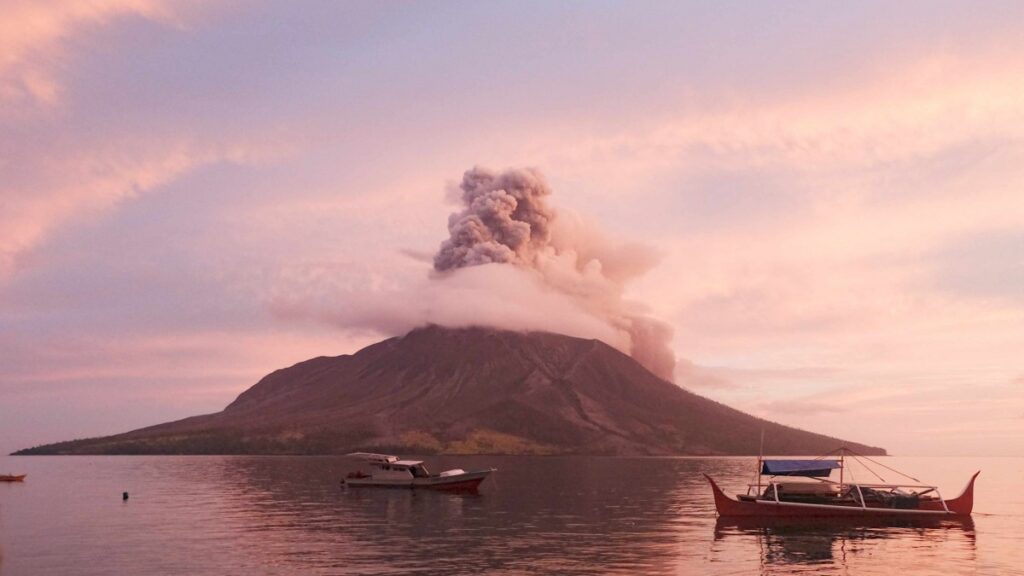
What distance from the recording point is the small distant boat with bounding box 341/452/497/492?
11050 cm

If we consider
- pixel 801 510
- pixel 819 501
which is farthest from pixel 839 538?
pixel 819 501

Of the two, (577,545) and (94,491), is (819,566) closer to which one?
(577,545)

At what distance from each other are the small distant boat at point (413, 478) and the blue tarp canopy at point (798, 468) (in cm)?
3792

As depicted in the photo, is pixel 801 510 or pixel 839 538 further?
pixel 801 510

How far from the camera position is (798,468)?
8219 cm

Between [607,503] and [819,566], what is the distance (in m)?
46.0

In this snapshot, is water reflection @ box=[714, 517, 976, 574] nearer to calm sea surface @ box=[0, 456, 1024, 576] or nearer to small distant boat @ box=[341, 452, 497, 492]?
calm sea surface @ box=[0, 456, 1024, 576]

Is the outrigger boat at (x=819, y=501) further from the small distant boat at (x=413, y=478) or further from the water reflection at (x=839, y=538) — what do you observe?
the small distant boat at (x=413, y=478)

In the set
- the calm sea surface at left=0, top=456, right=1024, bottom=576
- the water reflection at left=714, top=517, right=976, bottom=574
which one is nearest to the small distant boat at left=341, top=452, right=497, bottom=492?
the calm sea surface at left=0, top=456, right=1024, bottom=576

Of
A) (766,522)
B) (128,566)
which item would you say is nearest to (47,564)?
(128,566)

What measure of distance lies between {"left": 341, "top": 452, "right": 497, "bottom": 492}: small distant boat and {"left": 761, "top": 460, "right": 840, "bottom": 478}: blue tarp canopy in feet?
124

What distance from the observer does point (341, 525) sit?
74562 mm

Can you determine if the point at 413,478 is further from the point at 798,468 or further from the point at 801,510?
the point at 801,510

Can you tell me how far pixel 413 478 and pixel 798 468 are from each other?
5090 cm
